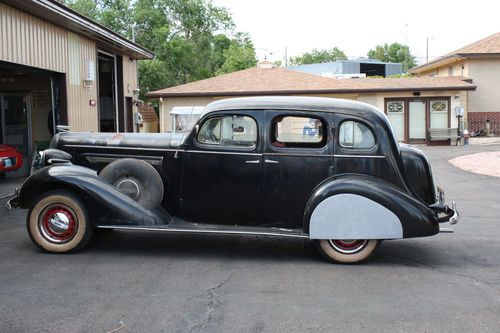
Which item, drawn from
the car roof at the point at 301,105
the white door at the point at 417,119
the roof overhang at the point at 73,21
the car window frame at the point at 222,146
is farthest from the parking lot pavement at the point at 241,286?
the white door at the point at 417,119

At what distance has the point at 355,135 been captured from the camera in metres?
6.58

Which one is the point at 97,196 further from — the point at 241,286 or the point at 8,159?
the point at 8,159

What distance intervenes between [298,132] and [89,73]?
1057 cm

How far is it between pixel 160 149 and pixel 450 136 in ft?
78.4

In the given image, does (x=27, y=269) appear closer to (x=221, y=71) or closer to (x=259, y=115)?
(x=259, y=115)

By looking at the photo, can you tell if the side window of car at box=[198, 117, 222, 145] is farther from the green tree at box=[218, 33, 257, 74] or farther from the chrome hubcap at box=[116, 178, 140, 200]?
the green tree at box=[218, 33, 257, 74]

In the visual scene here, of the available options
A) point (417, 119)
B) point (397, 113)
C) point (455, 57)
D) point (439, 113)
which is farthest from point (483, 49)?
point (397, 113)

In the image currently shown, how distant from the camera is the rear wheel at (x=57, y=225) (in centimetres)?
663

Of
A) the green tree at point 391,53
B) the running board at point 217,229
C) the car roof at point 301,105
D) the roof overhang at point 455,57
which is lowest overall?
the running board at point 217,229

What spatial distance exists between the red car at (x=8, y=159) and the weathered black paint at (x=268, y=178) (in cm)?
617

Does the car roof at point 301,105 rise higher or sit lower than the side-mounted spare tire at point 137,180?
higher

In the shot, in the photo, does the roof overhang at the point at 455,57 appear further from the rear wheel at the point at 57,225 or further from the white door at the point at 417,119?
the rear wheel at the point at 57,225

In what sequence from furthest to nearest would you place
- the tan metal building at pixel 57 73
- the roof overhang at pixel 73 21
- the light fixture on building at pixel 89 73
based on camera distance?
the light fixture on building at pixel 89 73 < the tan metal building at pixel 57 73 < the roof overhang at pixel 73 21

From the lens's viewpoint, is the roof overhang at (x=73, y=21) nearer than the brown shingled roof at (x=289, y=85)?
Yes
